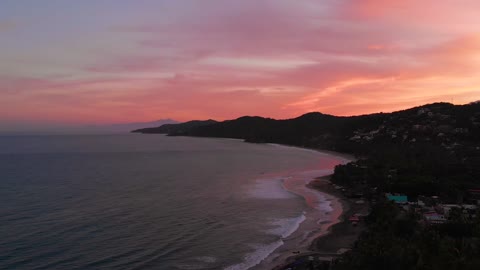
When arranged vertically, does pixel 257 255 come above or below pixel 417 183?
below

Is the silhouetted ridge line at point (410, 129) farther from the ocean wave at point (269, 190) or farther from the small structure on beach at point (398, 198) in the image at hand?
the small structure on beach at point (398, 198)

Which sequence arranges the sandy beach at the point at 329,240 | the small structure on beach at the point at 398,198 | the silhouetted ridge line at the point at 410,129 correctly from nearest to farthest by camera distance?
1. the sandy beach at the point at 329,240
2. the small structure on beach at the point at 398,198
3. the silhouetted ridge line at the point at 410,129

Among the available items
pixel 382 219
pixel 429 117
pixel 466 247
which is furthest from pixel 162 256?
pixel 429 117

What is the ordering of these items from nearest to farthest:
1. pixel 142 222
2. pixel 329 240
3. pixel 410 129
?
pixel 329 240 < pixel 142 222 < pixel 410 129

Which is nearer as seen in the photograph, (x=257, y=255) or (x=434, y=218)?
(x=257, y=255)

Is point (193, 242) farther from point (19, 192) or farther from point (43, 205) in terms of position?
point (19, 192)

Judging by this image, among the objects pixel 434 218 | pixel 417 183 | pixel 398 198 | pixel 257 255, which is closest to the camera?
pixel 257 255

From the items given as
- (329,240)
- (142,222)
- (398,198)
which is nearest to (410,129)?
(398,198)

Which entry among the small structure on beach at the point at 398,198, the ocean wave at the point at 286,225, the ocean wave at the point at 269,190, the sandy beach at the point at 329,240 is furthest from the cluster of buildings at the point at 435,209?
the ocean wave at the point at 269,190

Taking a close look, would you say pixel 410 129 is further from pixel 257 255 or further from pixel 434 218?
pixel 257 255
